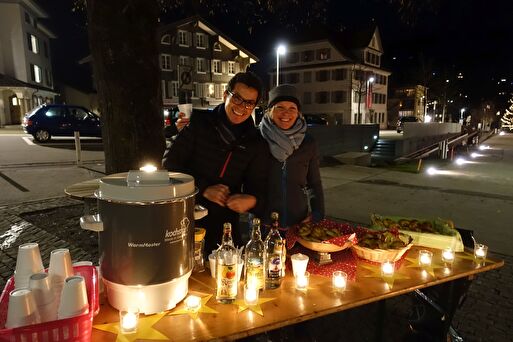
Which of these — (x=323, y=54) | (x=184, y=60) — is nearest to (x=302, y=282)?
(x=184, y=60)

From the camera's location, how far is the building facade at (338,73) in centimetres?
4181

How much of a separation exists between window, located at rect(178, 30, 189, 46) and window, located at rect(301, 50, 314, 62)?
16668mm

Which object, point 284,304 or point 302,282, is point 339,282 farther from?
point 284,304

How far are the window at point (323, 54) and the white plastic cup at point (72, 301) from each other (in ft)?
145

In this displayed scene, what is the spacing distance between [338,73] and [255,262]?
43326 millimetres

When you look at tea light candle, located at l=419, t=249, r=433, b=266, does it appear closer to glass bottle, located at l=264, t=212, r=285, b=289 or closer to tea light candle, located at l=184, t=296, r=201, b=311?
glass bottle, located at l=264, t=212, r=285, b=289

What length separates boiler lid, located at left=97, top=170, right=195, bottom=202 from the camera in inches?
59.5

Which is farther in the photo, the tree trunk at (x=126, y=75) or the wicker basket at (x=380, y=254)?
the tree trunk at (x=126, y=75)

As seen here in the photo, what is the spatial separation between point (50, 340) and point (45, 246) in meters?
4.36

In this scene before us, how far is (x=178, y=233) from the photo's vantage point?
1.62 metres

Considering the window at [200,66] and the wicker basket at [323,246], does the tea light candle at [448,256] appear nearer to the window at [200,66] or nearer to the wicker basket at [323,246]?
the wicker basket at [323,246]

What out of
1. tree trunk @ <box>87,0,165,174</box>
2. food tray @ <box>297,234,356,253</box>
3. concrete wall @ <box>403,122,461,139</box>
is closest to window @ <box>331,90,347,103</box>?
concrete wall @ <box>403,122,461,139</box>

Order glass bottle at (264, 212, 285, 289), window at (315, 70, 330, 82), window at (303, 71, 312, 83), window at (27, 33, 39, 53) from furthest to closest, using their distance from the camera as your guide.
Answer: window at (303, 71, 312, 83) < window at (315, 70, 330, 82) < window at (27, 33, 39, 53) < glass bottle at (264, 212, 285, 289)

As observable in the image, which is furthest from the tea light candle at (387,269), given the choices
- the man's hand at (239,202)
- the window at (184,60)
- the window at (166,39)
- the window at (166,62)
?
the window at (184,60)
